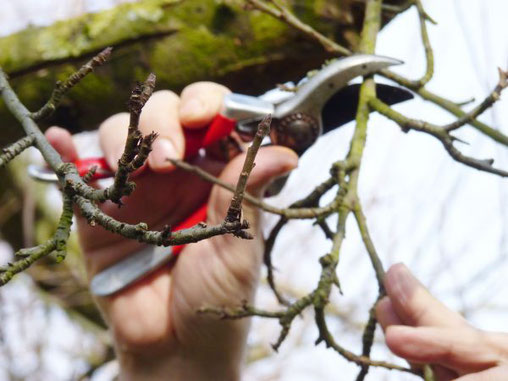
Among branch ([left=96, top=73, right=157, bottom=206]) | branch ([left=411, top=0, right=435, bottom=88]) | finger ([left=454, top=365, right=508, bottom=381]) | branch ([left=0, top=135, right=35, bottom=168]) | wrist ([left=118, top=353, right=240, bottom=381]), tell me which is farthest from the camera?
wrist ([left=118, top=353, right=240, bottom=381])

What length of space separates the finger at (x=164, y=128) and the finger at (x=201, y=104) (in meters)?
→ 0.03

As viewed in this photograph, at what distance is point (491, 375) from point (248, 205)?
2.09 ft

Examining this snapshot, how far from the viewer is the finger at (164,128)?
4.02ft

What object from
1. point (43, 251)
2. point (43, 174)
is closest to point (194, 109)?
point (43, 174)

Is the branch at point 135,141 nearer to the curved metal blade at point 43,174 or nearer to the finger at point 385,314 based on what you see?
the finger at point 385,314

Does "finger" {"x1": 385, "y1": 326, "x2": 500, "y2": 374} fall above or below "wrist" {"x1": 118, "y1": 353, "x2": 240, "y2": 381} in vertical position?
below

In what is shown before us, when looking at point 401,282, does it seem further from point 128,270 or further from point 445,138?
point 128,270

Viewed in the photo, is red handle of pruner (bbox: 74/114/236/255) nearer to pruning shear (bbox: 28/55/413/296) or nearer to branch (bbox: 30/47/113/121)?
pruning shear (bbox: 28/55/413/296)

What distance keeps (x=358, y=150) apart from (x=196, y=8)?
0.58m

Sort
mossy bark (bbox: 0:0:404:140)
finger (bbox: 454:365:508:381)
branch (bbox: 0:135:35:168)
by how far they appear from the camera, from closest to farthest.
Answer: branch (bbox: 0:135:35:168) < finger (bbox: 454:365:508:381) < mossy bark (bbox: 0:0:404:140)

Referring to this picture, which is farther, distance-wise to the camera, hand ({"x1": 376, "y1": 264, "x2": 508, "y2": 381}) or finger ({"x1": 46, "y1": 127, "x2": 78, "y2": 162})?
finger ({"x1": 46, "y1": 127, "x2": 78, "y2": 162})

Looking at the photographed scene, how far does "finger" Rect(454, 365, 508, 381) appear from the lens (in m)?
0.83

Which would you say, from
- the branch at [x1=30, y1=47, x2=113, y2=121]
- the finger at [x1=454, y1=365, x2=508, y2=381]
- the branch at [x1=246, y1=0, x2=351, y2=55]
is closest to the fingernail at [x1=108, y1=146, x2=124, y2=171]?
the branch at [x1=246, y1=0, x2=351, y2=55]

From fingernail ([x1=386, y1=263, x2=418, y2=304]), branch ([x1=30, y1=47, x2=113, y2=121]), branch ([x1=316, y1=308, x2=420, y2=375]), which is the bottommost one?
branch ([x1=316, y1=308, x2=420, y2=375])
